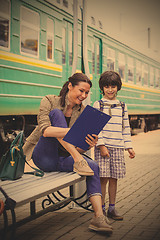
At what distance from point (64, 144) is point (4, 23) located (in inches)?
176

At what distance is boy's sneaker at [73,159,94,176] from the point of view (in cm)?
335

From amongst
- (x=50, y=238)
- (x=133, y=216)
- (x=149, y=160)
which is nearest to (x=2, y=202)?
(x=50, y=238)

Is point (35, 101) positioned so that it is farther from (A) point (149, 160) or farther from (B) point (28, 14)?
(A) point (149, 160)

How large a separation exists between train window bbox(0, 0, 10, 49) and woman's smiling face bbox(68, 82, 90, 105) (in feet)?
12.7

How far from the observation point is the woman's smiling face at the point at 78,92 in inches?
144

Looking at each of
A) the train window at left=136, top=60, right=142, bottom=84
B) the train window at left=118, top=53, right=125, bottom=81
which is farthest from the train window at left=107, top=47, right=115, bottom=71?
the train window at left=136, top=60, right=142, bottom=84

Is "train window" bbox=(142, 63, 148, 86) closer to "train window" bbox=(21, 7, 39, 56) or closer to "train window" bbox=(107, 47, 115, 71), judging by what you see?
"train window" bbox=(107, 47, 115, 71)

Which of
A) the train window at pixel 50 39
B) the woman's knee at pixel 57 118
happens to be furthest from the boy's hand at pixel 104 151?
the train window at pixel 50 39

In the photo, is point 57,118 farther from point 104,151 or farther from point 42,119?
point 104,151

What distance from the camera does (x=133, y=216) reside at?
12.6 ft

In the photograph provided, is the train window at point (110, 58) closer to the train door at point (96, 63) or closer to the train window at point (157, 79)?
the train door at point (96, 63)

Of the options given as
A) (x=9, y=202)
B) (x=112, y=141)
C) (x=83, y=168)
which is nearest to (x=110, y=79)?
(x=112, y=141)

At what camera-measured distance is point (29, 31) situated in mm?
7824

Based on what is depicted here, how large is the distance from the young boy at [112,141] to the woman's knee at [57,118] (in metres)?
0.47
